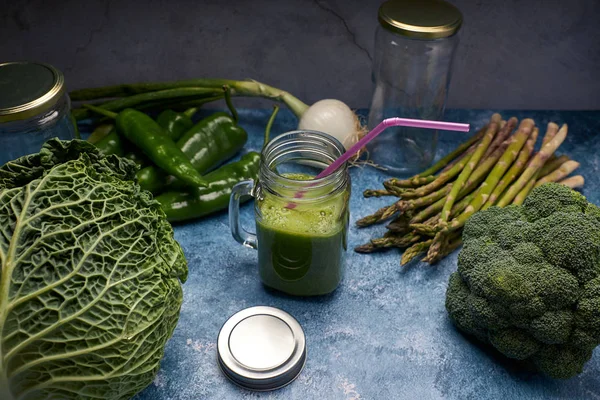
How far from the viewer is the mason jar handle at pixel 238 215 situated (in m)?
1.66

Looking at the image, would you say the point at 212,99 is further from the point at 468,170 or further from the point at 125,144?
the point at 468,170

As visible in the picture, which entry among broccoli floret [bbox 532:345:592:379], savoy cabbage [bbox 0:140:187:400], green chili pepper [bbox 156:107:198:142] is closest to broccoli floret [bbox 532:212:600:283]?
broccoli floret [bbox 532:345:592:379]

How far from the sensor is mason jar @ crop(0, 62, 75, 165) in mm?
1661

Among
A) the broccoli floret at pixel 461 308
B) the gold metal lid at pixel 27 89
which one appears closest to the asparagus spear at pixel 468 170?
the broccoli floret at pixel 461 308

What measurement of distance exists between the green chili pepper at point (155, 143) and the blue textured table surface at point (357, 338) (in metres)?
0.18

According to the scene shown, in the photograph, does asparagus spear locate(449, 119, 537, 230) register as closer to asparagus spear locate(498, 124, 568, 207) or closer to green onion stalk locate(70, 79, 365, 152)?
asparagus spear locate(498, 124, 568, 207)

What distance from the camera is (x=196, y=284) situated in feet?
5.74

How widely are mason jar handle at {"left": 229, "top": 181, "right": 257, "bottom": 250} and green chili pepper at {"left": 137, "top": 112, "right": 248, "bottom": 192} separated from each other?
0.35m

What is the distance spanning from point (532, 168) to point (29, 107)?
1.50m

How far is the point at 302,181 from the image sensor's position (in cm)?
149

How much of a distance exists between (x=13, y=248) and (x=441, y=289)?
3.71 ft

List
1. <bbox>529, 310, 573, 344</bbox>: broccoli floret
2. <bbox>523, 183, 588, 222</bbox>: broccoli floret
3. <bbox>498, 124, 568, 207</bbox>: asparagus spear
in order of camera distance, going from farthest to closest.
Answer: <bbox>498, 124, 568, 207</bbox>: asparagus spear → <bbox>523, 183, 588, 222</bbox>: broccoli floret → <bbox>529, 310, 573, 344</bbox>: broccoli floret

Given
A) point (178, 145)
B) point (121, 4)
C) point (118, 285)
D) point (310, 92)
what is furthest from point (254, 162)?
point (118, 285)

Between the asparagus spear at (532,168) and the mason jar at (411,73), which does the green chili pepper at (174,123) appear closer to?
the mason jar at (411,73)
